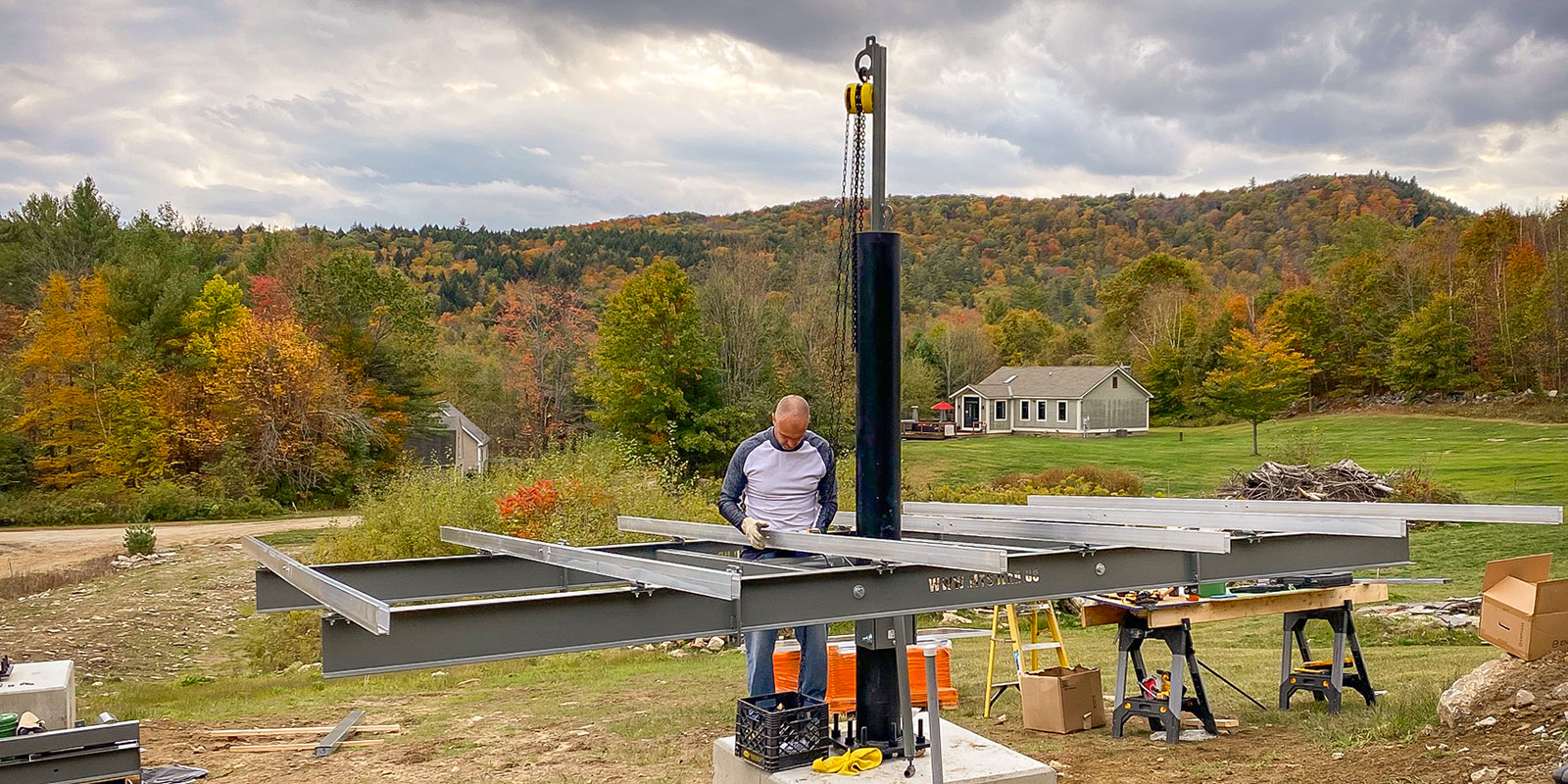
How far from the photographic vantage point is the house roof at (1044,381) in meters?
61.2

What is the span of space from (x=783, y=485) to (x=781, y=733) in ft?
5.36

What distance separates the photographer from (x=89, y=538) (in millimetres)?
31328

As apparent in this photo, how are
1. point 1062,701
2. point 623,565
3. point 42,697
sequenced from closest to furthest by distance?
point 623,565 < point 42,697 < point 1062,701

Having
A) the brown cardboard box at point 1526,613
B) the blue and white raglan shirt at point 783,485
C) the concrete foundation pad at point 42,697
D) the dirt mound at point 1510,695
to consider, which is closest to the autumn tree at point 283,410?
the concrete foundation pad at point 42,697

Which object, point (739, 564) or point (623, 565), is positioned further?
point (739, 564)

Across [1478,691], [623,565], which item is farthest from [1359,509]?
[623,565]

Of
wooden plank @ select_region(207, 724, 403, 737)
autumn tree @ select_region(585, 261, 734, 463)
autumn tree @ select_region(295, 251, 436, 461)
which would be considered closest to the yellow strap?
wooden plank @ select_region(207, 724, 403, 737)

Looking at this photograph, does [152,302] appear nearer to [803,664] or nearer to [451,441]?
[451,441]

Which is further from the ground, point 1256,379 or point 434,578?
point 1256,379

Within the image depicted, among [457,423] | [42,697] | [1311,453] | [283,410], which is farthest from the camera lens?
[457,423]

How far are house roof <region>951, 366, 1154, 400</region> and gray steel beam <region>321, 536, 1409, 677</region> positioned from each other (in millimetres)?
55013

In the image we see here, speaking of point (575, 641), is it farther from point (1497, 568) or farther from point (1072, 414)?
point (1072, 414)

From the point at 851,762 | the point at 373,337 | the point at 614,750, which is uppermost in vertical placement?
the point at 373,337

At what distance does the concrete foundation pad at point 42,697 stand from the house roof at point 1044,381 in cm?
5585
